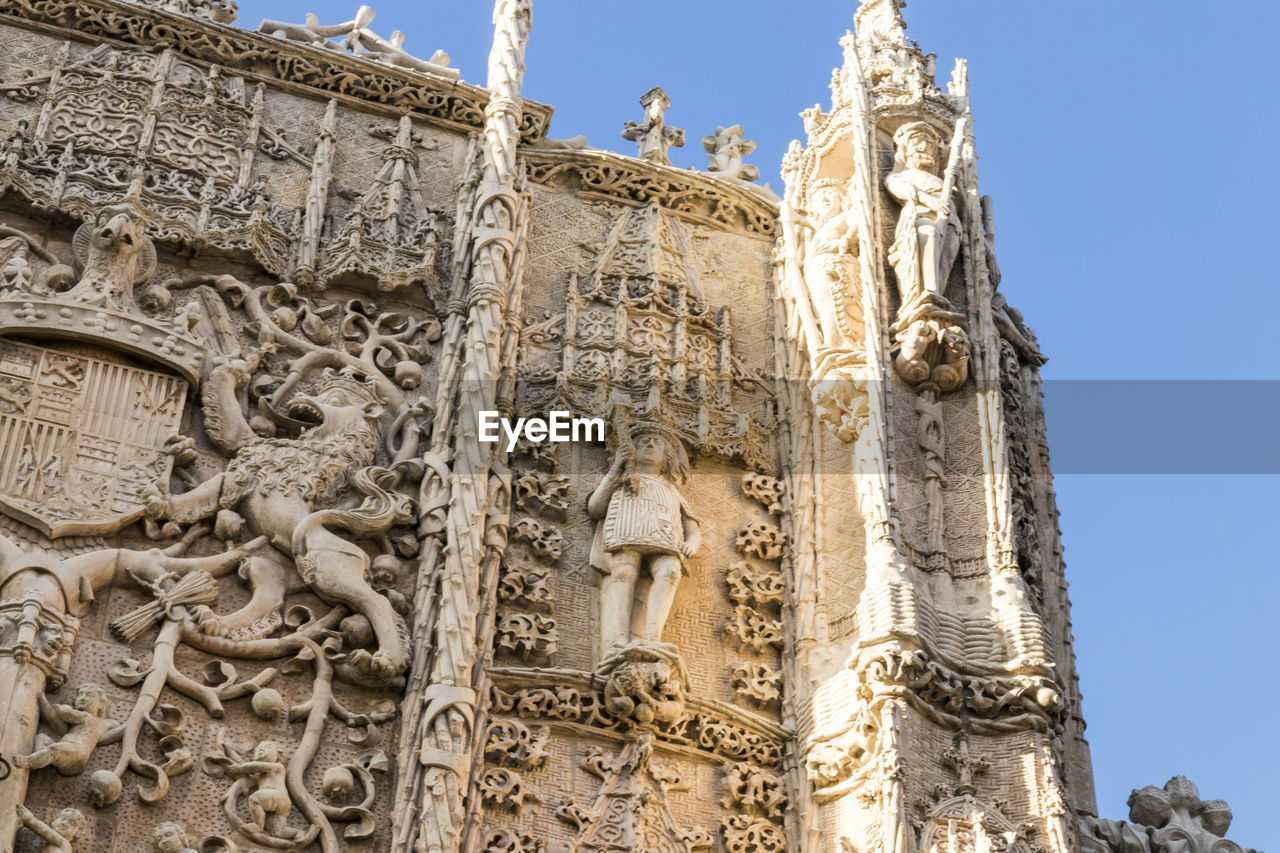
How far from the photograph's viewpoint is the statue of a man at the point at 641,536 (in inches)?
412

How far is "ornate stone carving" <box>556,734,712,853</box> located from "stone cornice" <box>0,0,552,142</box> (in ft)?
14.5

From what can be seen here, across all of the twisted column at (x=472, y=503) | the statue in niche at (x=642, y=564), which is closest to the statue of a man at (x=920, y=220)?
the statue in niche at (x=642, y=564)

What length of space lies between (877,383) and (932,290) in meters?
0.68

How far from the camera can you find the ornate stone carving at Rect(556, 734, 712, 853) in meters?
9.77

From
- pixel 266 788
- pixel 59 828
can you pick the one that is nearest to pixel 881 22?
pixel 266 788

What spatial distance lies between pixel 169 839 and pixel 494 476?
105 inches

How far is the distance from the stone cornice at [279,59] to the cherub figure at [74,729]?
4573 millimetres

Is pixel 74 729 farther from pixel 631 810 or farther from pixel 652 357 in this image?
pixel 652 357

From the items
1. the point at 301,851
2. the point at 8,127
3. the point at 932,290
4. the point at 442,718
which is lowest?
the point at 301,851

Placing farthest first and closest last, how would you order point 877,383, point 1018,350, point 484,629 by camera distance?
point 1018,350
point 877,383
point 484,629

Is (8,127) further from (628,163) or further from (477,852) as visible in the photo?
(477,852)

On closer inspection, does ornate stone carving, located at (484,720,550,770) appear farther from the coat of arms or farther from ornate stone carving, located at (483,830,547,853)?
the coat of arms

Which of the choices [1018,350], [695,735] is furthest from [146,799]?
[1018,350]

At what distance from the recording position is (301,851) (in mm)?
9305
